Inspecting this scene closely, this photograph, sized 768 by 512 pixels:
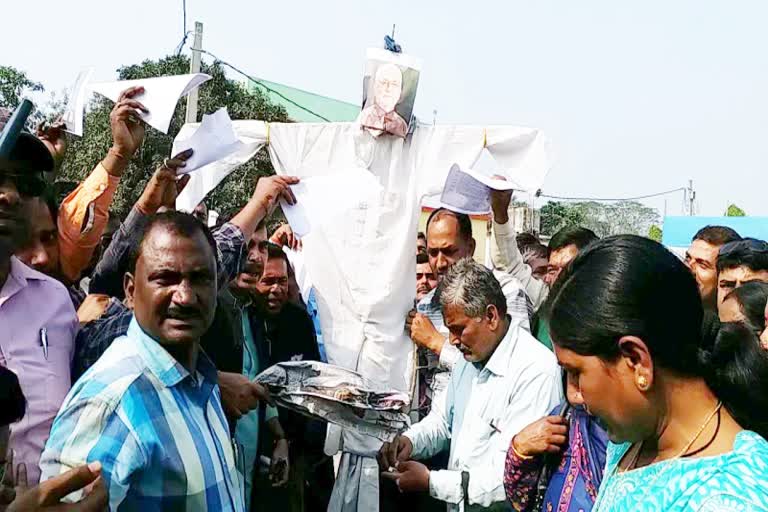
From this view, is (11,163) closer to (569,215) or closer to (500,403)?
(500,403)

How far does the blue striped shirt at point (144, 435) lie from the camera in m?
1.72

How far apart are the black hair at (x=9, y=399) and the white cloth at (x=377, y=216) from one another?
273cm

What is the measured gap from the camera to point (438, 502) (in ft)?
12.9

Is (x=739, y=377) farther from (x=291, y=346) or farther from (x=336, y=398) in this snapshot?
(x=291, y=346)

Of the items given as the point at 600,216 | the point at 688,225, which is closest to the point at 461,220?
the point at 688,225

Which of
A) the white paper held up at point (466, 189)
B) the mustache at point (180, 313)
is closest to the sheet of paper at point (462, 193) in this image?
the white paper held up at point (466, 189)

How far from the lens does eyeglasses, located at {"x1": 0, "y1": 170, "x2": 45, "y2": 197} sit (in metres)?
1.98

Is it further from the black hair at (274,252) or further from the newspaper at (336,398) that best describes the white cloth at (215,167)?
the newspaper at (336,398)

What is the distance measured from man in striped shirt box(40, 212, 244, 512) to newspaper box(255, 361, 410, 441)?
804 mm

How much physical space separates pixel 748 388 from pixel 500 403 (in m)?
1.50

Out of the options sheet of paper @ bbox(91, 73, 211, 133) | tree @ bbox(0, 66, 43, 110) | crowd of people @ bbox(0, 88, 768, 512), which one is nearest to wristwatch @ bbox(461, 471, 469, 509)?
crowd of people @ bbox(0, 88, 768, 512)

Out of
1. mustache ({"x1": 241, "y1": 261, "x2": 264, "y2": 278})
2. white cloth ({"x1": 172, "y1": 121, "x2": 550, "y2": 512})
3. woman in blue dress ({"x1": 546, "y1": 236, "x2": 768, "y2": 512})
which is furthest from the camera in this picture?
white cloth ({"x1": 172, "y1": 121, "x2": 550, "y2": 512})

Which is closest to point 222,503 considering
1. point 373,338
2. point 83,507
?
point 83,507

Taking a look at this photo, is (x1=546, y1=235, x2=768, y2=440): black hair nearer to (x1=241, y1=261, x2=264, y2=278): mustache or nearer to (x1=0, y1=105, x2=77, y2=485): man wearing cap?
(x1=0, y1=105, x2=77, y2=485): man wearing cap
